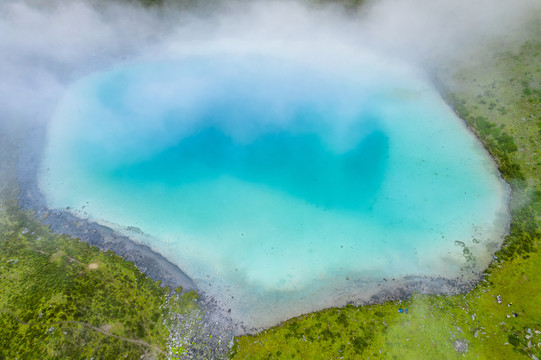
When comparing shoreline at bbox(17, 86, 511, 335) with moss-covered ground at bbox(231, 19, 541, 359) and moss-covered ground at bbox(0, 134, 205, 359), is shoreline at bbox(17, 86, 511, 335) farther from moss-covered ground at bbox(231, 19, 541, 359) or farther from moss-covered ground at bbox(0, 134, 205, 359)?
moss-covered ground at bbox(0, 134, 205, 359)

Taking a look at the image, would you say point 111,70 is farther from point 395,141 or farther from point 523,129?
point 523,129

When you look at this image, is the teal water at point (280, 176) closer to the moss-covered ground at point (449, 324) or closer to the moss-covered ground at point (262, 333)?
the moss-covered ground at point (449, 324)

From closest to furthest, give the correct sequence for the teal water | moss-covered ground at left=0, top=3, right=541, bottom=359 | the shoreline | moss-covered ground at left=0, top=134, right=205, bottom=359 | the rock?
the rock, moss-covered ground at left=0, top=3, right=541, bottom=359, moss-covered ground at left=0, top=134, right=205, bottom=359, the shoreline, the teal water

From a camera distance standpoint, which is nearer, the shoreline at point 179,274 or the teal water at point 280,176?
the shoreline at point 179,274

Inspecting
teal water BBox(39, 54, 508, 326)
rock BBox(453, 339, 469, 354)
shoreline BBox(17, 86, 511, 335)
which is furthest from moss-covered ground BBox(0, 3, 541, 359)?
teal water BBox(39, 54, 508, 326)

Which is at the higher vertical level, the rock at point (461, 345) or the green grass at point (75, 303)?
the rock at point (461, 345)

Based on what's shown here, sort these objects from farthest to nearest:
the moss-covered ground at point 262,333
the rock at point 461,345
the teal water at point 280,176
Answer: the teal water at point 280,176 → the moss-covered ground at point 262,333 → the rock at point 461,345

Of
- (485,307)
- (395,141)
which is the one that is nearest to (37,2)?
(395,141)

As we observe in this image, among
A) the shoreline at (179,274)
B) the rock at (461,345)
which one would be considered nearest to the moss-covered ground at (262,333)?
the rock at (461,345)
